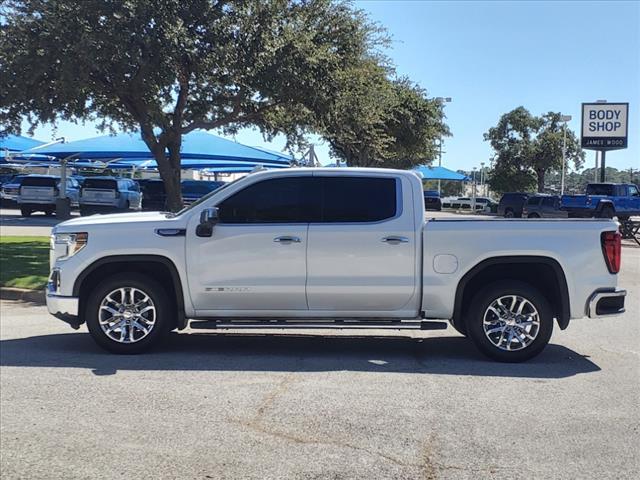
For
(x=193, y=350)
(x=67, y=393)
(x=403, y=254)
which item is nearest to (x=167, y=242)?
(x=193, y=350)

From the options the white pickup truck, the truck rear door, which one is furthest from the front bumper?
the truck rear door

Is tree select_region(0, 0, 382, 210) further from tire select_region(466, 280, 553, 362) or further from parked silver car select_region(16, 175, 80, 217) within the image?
parked silver car select_region(16, 175, 80, 217)

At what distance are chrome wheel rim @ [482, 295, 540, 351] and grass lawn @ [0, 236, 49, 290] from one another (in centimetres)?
743

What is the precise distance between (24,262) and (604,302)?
1092 centimetres

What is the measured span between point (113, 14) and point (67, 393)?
29.9 feet

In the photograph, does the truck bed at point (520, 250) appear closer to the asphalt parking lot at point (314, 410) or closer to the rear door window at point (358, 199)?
the rear door window at point (358, 199)

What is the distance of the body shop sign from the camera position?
42031 millimetres

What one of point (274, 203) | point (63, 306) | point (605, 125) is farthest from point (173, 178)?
point (605, 125)

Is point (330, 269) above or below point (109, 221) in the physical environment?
below

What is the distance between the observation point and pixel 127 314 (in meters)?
6.91

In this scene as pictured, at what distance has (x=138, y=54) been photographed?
12531mm

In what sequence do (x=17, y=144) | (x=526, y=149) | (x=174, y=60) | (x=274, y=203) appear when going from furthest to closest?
(x=526, y=149)
(x=17, y=144)
(x=174, y=60)
(x=274, y=203)

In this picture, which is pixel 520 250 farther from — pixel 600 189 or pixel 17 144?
pixel 17 144

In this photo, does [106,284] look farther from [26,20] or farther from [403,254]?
[26,20]
